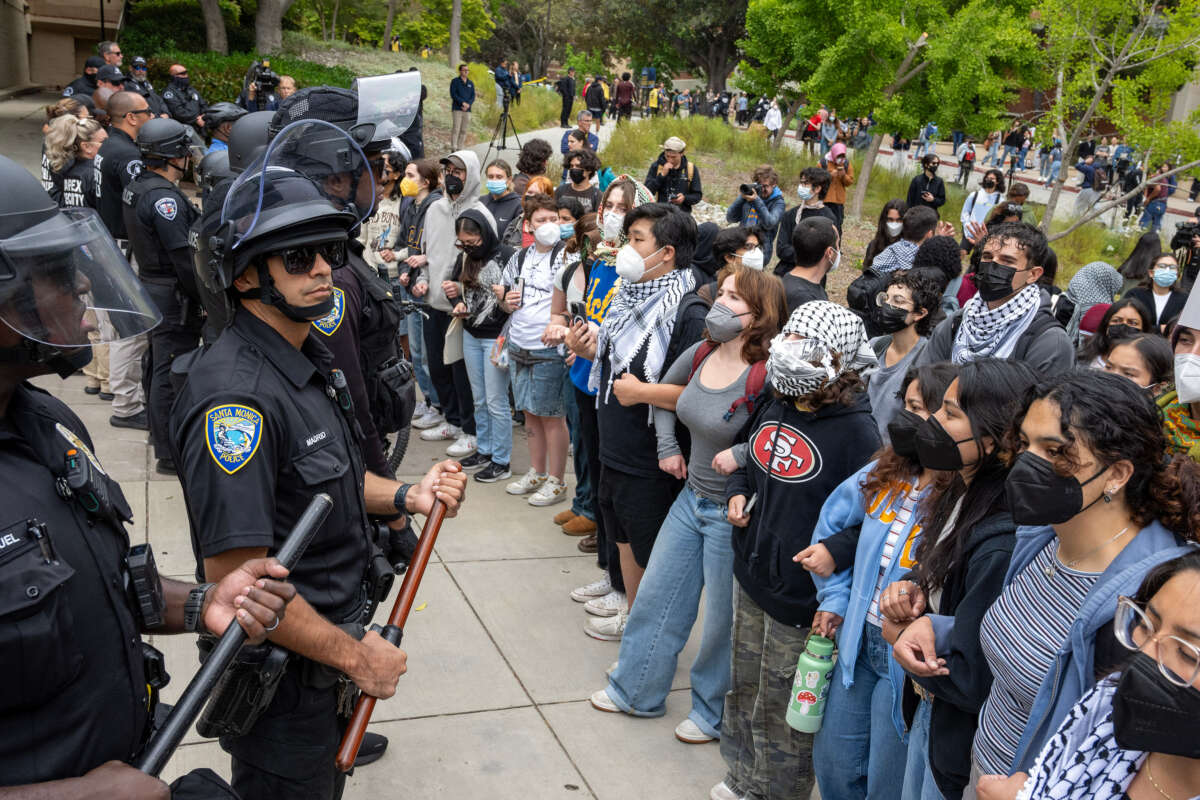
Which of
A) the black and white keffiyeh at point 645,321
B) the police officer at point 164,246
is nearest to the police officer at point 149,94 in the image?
the police officer at point 164,246

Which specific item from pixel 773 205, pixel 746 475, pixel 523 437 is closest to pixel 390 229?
pixel 523 437

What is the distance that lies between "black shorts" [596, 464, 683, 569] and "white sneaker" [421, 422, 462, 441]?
3.20 meters

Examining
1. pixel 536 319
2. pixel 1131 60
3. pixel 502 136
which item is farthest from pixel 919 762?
pixel 502 136

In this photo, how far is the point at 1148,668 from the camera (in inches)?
69.1

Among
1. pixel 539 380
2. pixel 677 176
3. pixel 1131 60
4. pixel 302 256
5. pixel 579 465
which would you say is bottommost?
pixel 579 465

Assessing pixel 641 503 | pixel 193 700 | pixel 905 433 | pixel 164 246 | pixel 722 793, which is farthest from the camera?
pixel 164 246

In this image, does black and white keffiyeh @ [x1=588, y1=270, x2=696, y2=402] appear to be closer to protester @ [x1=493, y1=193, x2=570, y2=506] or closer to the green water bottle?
protester @ [x1=493, y1=193, x2=570, y2=506]

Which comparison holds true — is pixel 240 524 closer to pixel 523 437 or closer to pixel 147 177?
pixel 147 177

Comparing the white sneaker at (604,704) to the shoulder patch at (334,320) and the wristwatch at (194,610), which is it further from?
the wristwatch at (194,610)

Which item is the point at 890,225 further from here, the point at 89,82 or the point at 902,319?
the point at 89,82

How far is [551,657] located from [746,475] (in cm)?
164

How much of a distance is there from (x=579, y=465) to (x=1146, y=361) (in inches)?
125

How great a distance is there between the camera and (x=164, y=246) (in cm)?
579

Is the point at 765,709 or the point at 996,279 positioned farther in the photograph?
the point at 996,279
